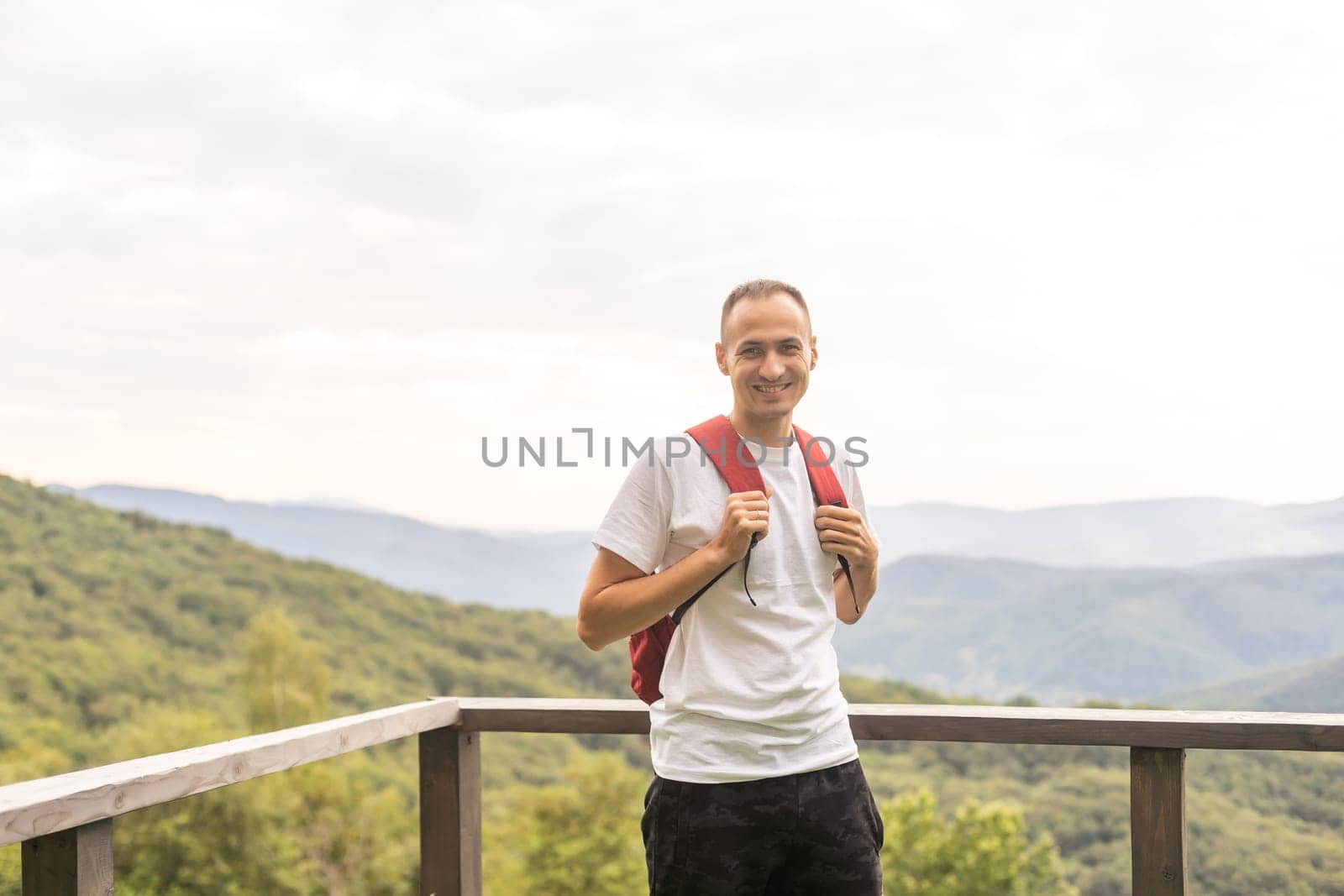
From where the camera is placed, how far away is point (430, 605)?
3597cm

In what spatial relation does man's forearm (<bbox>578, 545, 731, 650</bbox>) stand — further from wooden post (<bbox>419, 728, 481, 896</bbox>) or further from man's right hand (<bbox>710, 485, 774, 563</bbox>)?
wooden post (<bbox>419, 728, 481, 896</bbox>)

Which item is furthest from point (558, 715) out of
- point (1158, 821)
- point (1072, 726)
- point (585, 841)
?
point (585, 841)

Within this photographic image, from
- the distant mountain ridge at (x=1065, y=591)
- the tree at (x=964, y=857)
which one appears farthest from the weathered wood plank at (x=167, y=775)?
the distant mountain ridge at (x=1065, y=591)

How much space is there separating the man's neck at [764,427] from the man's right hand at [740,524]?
171 mm

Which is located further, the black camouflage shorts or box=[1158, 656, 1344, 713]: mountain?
box=[1158, 656, 1344, 713]: mountain

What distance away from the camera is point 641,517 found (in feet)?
5.17

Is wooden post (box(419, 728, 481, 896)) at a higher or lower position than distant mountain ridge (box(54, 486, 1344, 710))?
higher

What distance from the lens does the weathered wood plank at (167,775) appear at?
139 cm

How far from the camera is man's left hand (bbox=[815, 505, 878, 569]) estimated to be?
1.59 metres

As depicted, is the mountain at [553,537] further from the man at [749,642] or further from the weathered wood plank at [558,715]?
the man at [749,642]

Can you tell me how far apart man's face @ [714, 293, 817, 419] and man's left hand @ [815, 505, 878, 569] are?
0.16 metres

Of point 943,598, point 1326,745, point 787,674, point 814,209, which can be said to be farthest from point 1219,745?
point 943,598

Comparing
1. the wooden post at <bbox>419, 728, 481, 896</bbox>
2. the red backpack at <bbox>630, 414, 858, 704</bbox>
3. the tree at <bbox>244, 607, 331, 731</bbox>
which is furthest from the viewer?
the tree at <bbox>244, 607, 331, 731</bbox>

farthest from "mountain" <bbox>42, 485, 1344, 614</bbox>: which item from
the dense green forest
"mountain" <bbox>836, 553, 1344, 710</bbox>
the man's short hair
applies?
the man's short hair
